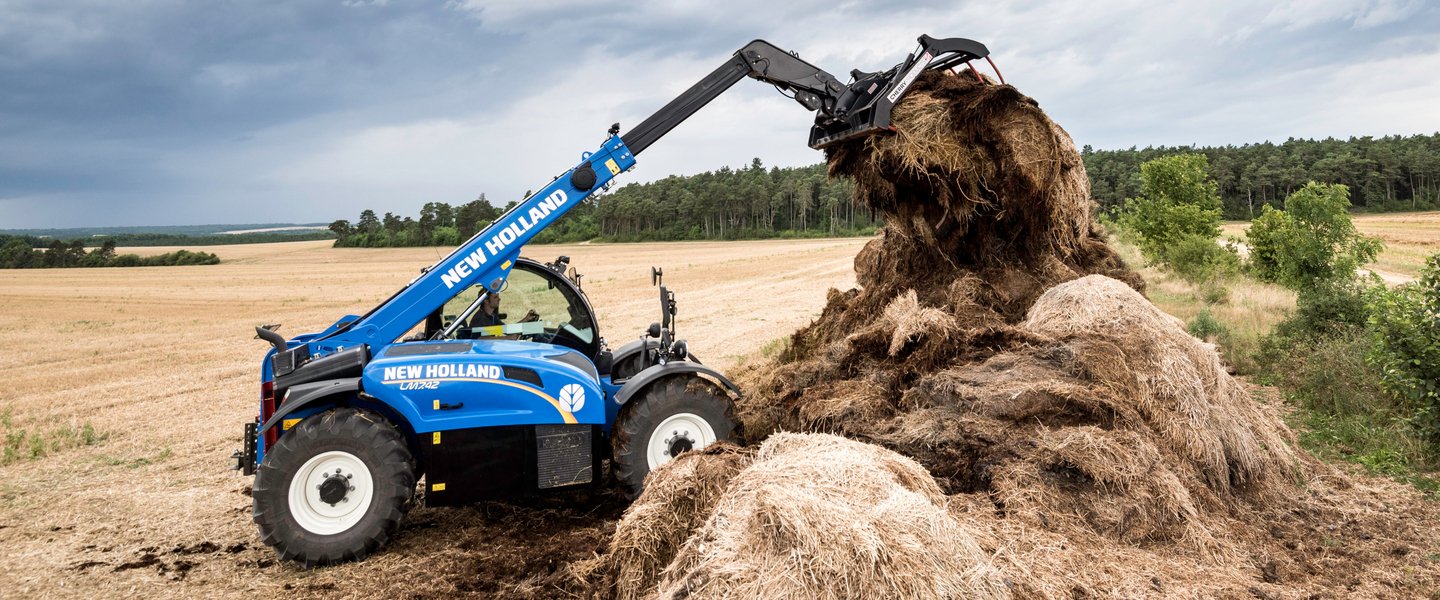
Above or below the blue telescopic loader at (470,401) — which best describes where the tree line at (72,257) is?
above

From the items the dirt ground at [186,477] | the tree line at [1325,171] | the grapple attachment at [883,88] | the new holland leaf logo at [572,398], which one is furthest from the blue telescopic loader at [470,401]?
the tree line at [1325,171]

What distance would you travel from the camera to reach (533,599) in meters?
4.98

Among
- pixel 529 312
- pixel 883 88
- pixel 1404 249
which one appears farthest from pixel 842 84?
pixel 1404 249

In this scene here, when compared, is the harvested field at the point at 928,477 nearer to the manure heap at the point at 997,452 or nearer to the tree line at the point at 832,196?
the manure heap at the point at 997,452

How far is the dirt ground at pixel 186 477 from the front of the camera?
5492 mm

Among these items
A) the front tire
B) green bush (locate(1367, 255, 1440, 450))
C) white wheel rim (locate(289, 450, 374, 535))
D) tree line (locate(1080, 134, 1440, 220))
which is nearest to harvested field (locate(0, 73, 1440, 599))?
the front tire

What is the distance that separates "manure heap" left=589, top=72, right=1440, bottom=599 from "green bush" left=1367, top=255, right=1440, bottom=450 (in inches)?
43.5

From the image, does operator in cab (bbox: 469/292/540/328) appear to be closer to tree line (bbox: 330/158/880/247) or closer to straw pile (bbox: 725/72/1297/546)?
straw pile (bbox: 725/72/1297/546)

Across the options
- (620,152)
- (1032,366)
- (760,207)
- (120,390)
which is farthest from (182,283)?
(760,207)

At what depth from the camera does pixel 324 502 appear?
5.59 meters

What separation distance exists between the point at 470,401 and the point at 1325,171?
98087 mm

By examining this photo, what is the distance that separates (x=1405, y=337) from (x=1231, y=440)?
2.61 meters

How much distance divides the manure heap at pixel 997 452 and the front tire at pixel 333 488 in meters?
1.69

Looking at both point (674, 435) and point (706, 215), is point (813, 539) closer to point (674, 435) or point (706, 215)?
point (674, 435)
